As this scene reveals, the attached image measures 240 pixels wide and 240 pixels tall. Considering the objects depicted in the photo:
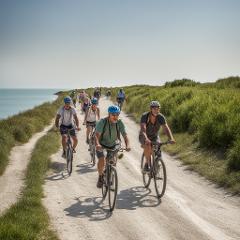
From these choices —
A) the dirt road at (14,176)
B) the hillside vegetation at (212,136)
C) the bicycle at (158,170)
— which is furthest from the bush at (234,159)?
the dirt road at (14,176)

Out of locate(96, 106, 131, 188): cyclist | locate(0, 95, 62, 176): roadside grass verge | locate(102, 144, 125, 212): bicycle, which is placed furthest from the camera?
locate(0, 95, 62, 176): roadside grass verge

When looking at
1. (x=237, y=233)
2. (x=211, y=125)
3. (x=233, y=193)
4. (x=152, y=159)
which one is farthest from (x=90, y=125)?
(x=237, y=233)

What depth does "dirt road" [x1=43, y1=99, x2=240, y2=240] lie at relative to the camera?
344 inches

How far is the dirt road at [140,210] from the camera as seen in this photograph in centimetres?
874

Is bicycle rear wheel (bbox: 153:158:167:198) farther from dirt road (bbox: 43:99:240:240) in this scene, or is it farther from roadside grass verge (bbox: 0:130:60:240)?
roadside grass verge (bbox: 0:130:60:240)

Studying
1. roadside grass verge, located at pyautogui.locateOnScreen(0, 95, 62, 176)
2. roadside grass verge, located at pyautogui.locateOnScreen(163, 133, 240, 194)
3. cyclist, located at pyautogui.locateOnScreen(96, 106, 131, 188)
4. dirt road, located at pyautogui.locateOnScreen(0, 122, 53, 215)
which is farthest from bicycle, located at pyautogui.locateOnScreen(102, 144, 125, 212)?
roadside grass verge, located at pyautogui.locateOnScreen(0, 95, 62, 176)

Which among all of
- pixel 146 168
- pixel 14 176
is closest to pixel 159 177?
pixel 146 168

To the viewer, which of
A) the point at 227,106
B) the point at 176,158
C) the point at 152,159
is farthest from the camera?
the point at 227,106

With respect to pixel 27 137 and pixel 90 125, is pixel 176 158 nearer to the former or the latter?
pixel 90 125

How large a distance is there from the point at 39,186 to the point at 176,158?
744 centimetres

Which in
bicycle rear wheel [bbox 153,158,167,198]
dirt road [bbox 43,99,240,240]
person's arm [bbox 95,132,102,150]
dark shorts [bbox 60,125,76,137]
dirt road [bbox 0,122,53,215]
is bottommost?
dirt road [bbox 0,122,53,215]

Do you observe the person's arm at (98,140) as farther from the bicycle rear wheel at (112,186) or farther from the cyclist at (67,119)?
the cyclist at (67,119)

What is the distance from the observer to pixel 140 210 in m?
10.3

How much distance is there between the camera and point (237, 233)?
8.82 m
